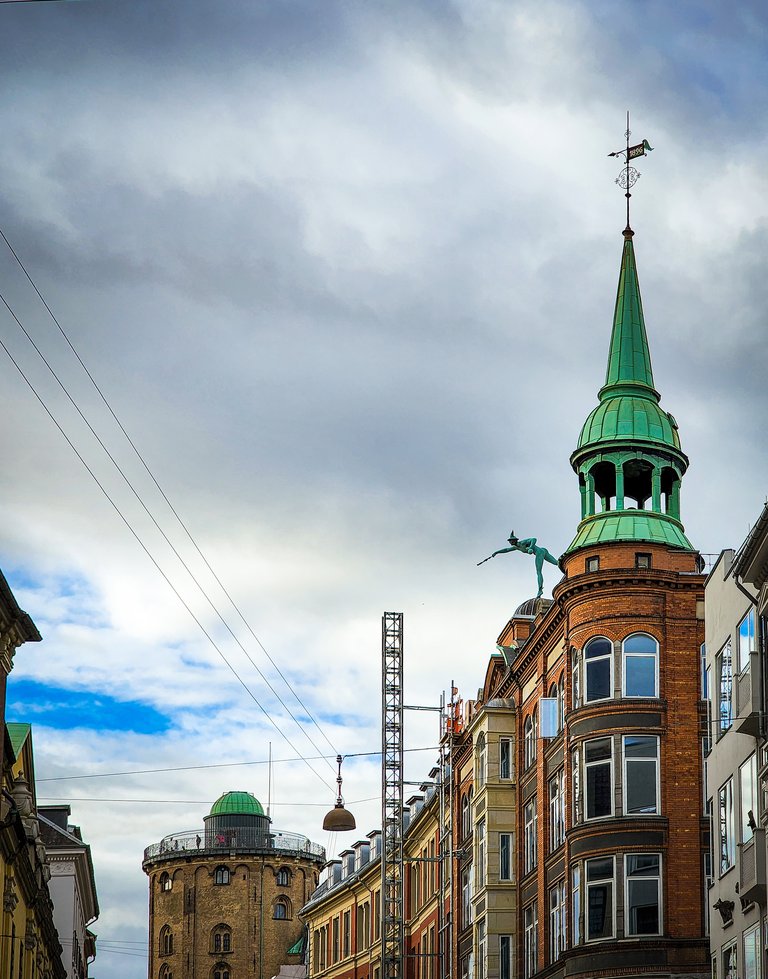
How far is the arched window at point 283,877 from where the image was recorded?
495 feet

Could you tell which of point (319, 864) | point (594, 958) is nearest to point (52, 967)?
point (594, 958)

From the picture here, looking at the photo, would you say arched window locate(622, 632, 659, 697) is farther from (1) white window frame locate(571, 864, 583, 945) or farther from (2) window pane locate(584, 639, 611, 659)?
(1) white window frame locate(571, 864, 583, 945)

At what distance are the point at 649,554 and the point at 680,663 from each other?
Answer: 424cm

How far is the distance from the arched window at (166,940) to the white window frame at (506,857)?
8070 cm

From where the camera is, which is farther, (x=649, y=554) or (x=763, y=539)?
(x=649, y=554)

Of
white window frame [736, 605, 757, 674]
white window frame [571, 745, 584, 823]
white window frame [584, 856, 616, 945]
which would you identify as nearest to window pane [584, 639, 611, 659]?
white window frame [571, 745, 584, 823]

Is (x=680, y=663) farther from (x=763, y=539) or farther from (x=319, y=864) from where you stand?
(x=319, y=864)

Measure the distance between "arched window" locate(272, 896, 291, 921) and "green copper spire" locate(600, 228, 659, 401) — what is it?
88.8 metres

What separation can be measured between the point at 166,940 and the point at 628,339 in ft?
305

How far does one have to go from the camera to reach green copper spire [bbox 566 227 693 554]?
217 feet

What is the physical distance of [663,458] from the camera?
67.8 m

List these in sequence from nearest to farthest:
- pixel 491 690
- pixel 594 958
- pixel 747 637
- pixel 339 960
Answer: pixel 747 637
pixel 594 958
pixel 491 690
pixel 339 960

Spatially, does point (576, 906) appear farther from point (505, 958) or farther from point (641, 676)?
point (505, 958)

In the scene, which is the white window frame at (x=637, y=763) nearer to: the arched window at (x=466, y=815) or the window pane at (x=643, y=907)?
the window pane at (x=643, y=907)
